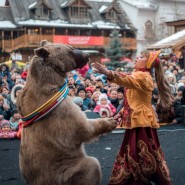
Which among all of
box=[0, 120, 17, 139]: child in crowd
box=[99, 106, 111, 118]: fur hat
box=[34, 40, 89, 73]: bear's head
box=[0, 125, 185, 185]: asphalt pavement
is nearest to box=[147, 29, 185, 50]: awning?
box=[0, 125, 185, 185]: asphalt pavement

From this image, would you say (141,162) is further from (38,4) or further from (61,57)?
(38,4)

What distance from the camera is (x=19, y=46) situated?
33.0m

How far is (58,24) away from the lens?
111 ft

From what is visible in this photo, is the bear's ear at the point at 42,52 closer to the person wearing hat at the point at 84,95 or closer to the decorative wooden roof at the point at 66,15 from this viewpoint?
the person wearing hat at the point at 84,95

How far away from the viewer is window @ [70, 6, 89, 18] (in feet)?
116

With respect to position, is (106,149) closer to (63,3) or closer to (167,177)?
(167,177)

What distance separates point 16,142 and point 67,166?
11.9 ft

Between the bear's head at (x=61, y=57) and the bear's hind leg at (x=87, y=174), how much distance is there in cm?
90

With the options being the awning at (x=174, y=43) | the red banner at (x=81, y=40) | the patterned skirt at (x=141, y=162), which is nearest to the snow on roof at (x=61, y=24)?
the red banner at (x=81, y=40)

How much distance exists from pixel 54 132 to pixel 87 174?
50 centimetres

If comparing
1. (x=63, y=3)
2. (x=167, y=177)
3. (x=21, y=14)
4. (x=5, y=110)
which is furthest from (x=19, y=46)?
(x=167, y=177)

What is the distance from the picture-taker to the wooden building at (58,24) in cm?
3297

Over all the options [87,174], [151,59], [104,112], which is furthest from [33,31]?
[87,174]

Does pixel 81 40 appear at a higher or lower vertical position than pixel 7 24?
lower
